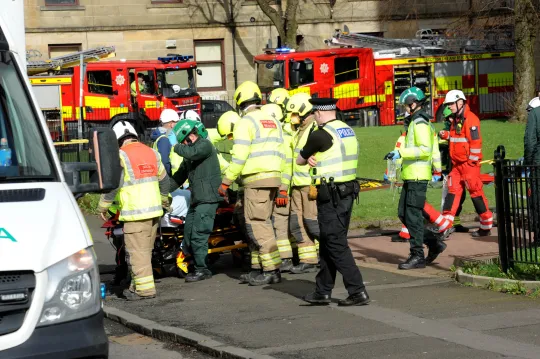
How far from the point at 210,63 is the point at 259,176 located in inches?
1238

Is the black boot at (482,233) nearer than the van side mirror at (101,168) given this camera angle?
No

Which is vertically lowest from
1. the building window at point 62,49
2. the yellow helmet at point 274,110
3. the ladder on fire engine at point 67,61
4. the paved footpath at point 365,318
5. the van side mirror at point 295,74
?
the paved footpath at point 365,318

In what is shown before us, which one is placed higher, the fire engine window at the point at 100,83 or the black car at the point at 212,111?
the fire engine window at the point at 100,83

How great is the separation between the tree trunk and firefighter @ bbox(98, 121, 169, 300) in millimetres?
20489

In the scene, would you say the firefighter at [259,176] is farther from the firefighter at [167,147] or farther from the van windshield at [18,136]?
the van windshield at [18,136]

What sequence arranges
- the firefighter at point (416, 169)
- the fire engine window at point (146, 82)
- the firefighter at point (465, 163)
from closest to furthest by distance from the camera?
the firefighter at point (416, 169) < the firefighter at point (465, 163) < the fire engine window at point (146, 82)

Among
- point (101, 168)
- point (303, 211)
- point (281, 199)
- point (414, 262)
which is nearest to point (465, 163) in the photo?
point (414, 262)

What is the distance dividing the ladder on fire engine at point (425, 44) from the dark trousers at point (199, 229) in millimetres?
22891

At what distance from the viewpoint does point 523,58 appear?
29.9 metres

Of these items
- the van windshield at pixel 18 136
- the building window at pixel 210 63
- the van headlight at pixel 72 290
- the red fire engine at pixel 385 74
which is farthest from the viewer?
the building window at pixel 210 63

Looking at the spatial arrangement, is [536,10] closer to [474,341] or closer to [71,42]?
[71,42]

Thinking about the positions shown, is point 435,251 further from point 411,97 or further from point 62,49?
point 62,49

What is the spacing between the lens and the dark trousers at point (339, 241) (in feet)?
30.9

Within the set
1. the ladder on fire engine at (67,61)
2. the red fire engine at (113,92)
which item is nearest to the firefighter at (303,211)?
the red fire engine at (113,92)
